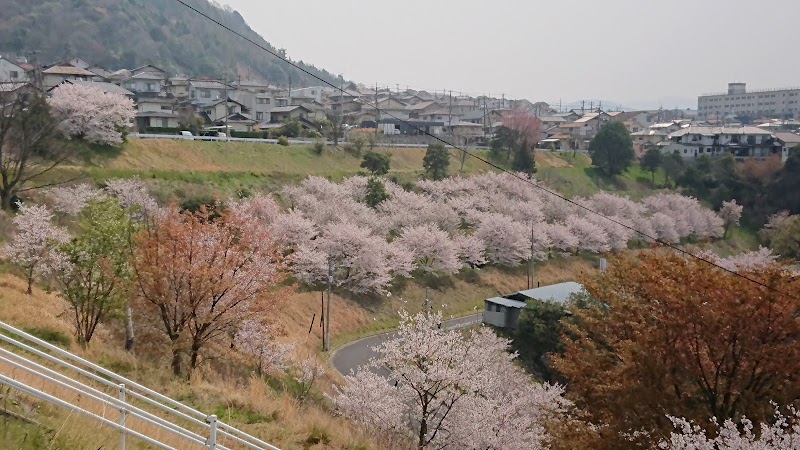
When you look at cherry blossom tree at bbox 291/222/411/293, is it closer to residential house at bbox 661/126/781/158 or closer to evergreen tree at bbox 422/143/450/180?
evergreen tree at bbox 422/143/450/180

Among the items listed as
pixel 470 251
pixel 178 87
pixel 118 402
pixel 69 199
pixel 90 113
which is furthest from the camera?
pixel 178 87

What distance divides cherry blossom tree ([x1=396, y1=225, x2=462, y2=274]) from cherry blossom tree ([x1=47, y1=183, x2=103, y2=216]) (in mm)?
13723

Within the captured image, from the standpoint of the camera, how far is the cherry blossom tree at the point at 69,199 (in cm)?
2352

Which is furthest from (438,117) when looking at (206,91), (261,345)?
(261,345)

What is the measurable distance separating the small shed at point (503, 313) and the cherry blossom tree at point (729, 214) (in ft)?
100

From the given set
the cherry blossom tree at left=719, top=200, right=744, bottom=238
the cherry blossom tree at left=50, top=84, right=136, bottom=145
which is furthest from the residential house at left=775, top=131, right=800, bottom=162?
the cherry blossom tree at left=50, top=84, right=136, bottom=145

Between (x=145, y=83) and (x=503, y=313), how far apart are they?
50.4 metres

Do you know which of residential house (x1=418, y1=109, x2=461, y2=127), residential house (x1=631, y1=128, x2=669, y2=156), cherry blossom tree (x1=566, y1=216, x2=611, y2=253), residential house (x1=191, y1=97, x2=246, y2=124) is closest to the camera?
cherry blossom tree (x1=566, y1=216, x2=611, y2=253)

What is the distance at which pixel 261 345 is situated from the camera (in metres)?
14.4

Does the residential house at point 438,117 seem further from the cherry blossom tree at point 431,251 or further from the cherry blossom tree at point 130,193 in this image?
the cherry blossom tree at point 130,193

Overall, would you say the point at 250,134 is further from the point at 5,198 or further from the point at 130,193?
the point at 5,198

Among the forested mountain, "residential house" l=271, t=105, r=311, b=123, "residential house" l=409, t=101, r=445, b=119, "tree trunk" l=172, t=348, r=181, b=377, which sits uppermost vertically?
the forested mountain

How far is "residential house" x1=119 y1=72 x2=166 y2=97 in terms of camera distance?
60.5 meters

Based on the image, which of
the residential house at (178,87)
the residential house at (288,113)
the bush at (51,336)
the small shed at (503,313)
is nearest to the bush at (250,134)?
the residential house at (288,113)
